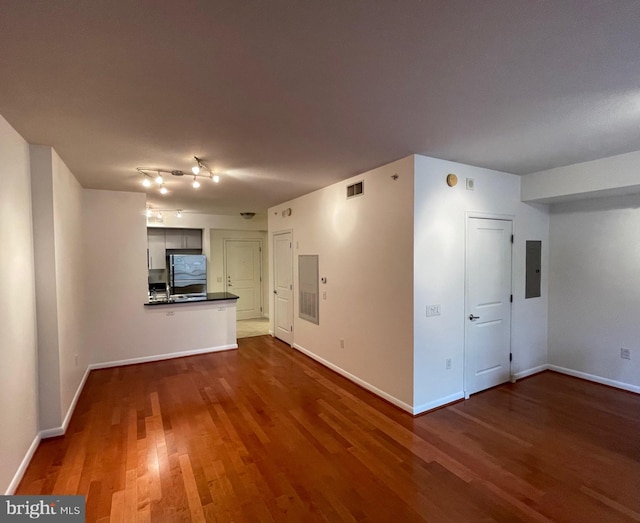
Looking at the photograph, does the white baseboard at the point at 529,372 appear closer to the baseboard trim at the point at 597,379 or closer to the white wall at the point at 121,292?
the baseboard trim at the point at 597,379

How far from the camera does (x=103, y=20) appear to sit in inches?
50.2

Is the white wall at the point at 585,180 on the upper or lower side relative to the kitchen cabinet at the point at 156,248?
upper

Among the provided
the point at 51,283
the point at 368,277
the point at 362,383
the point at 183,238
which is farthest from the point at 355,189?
the point at 183,238

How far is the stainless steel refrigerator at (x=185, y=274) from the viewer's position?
6.23 metres


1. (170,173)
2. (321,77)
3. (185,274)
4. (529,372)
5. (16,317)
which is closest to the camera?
(321,77)

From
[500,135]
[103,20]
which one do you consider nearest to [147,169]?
[103,20]

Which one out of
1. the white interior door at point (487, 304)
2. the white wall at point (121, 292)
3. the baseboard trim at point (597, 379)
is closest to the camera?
the white interior door at point (487, 304)

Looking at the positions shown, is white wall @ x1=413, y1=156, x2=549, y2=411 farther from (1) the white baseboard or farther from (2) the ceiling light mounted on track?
(2) the ceiling light mounted on track

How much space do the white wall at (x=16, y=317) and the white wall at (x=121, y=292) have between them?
6.51ft

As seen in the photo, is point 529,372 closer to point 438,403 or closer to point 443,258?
point 438,403

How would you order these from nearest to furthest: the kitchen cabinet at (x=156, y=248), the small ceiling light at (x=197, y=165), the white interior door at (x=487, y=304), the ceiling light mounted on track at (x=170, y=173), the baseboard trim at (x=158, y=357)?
the small ceiling light at (x=197, y=165)
the ceiling light mounted on track at (x=170, y=173)
the white interior door at (x=487, y=304)
the baseboard trim at (x=158, y=357)
the kitchen cabinet at (x=156, y=248)

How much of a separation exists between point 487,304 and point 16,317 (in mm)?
4452

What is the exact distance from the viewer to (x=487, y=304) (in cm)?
373

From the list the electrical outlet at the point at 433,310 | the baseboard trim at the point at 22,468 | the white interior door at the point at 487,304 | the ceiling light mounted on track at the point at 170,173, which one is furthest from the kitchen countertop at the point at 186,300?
the white interior door at the point at 487,304
